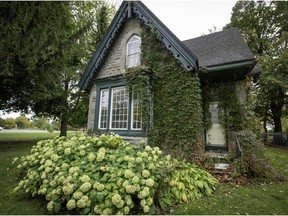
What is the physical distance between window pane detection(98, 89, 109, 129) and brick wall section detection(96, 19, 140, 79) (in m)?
0.94

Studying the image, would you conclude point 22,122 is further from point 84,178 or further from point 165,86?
point 84,178

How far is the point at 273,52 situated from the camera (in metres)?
16.6

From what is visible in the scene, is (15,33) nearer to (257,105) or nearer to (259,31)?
(257,105)

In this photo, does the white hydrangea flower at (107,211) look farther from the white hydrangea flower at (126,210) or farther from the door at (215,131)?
the door at (215,131)

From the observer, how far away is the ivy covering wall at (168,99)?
653 cm

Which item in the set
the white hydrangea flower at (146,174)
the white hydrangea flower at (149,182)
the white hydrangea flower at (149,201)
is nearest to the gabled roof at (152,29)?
the white hydrangea flower at (146,174)

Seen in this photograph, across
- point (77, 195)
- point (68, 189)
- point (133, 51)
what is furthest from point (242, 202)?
point (133, 51)

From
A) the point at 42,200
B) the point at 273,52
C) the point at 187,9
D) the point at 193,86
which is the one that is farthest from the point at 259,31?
the point at 42,200

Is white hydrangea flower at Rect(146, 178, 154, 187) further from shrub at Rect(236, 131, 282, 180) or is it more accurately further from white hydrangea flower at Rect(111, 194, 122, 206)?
shrub at Rect(236, 131, 282, 180)

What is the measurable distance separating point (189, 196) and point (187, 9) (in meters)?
8.00

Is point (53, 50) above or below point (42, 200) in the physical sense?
above

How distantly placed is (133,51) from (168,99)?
3252 millimetres

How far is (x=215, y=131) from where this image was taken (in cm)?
811

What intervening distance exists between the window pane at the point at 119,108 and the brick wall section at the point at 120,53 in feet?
3.31
